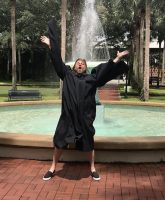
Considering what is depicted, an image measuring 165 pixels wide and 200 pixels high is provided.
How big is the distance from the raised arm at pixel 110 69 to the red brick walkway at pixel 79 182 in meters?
1.38

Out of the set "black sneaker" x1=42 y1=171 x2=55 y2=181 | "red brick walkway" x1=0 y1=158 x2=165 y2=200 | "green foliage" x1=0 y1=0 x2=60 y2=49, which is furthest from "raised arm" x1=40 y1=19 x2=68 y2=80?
"green foliage" x1=0 y1=0 x2=60 y2=49

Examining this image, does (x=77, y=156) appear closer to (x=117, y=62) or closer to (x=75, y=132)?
(x=75, y=132)

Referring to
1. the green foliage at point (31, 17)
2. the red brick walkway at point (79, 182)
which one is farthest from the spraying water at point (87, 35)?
the red brick walkway at point (79, 182)

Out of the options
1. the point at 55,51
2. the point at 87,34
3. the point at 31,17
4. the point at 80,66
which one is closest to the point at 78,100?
the point at 80,66

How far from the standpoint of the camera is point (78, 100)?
599 cm

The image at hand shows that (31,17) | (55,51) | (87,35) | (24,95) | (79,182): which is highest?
(31,17)

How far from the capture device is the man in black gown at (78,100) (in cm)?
596

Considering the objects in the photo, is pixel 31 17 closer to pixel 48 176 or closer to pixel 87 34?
pixel 87 34

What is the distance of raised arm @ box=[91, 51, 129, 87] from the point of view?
20.1 feet

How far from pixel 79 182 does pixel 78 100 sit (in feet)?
3.68

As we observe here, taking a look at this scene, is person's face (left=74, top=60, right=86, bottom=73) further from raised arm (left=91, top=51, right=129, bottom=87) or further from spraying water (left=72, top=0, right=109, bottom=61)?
spraying water (left=72, top=0, right=109, bottom=61)

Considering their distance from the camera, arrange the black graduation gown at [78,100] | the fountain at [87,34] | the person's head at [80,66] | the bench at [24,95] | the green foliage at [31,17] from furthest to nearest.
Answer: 1. the green foliage at [31,17]
2. the fountain at [87,34]
3. the bench at [24,95]
4. the person's head at [80,66]
5. the black graduation gown at [78,100]

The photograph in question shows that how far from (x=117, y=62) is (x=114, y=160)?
1.77 meters

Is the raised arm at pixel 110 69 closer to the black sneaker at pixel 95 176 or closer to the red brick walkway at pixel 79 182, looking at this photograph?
the black sneaker at pixel 95 176
